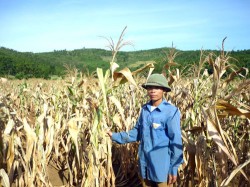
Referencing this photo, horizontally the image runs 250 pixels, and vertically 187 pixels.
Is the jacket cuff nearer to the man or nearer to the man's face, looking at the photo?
the man

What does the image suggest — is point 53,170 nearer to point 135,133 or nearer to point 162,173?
point 135,133

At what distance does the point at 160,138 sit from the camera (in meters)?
2.36

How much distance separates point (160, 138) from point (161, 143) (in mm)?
44

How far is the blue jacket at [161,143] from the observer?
7.50 feet

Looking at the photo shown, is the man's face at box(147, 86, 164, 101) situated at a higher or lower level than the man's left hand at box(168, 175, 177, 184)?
higher

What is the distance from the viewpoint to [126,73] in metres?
2.14

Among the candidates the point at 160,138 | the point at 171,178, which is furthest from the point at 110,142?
the point at 171,178

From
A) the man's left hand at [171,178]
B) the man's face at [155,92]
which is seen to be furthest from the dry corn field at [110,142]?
the man's left hand at [171,178]

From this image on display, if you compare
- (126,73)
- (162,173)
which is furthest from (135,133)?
(126,73)

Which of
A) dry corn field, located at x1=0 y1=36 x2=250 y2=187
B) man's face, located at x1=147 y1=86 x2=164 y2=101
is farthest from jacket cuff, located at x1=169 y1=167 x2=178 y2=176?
man's face, located at x1=147 y1=86 x2=164 y2=101

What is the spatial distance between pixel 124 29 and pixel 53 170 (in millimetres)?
2346

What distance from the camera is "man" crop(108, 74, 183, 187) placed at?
2.29 meters

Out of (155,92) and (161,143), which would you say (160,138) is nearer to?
(161,143)

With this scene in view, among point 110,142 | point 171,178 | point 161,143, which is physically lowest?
point 171,178
